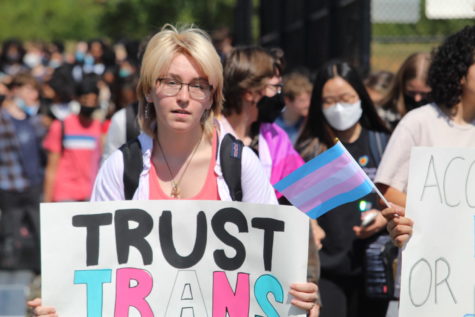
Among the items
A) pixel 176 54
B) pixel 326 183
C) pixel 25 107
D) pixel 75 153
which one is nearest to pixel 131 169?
pixel 176 54

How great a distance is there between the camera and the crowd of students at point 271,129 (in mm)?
4102

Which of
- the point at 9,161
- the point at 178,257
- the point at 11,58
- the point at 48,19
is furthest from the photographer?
the point at 48,19

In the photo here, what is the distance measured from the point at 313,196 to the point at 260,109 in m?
1.61

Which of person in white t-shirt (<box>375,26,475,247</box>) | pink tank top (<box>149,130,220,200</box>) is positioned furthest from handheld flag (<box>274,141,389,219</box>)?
person in white t-shirt (<box>375,26,475,247</box>)

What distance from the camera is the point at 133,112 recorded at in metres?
6.41

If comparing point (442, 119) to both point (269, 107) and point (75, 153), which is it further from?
point (75, 153)

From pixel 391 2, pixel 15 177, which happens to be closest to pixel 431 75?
pixel 391 2

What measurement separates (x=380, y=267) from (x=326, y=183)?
5.26 feet

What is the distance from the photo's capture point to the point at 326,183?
4.11 meters

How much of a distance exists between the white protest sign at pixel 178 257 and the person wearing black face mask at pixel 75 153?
5850mm

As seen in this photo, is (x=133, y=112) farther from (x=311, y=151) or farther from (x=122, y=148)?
(x=122, y=148)

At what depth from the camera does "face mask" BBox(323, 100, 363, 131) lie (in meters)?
5.88

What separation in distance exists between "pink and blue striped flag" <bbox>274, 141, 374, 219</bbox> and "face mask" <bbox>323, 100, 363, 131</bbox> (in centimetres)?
178

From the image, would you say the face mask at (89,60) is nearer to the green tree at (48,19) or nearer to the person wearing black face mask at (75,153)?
the person wearing black face mask at (75,153)
